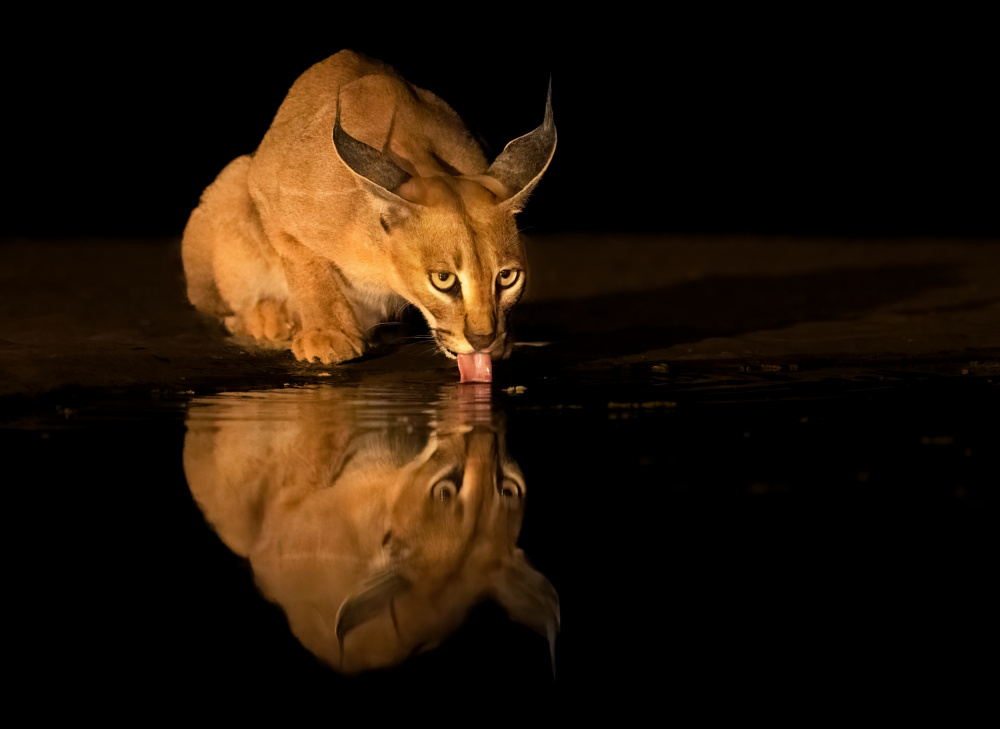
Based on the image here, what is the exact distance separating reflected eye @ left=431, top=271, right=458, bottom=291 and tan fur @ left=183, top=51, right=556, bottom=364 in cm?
2

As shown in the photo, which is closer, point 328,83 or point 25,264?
point 328,83

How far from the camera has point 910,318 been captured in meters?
6.10

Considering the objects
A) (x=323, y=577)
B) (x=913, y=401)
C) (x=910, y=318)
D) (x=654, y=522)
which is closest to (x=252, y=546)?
(x=323, y=577)

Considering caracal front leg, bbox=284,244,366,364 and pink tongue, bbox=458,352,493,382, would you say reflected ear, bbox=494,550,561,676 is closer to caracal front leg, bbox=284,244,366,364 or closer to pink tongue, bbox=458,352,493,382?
pink tongue, bbox=458,352,493,382

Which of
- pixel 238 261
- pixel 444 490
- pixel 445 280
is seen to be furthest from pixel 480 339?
pixel 238 261

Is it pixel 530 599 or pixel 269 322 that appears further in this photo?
pixel 269 322

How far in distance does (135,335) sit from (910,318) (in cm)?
334

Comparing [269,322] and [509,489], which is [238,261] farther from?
[509,489]

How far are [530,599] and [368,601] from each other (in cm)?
27

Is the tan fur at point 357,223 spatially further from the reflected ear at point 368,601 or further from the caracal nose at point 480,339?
the reflected ear at point 368,601

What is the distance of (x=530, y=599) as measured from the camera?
2.26 meters

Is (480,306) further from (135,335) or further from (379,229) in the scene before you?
(135,335)

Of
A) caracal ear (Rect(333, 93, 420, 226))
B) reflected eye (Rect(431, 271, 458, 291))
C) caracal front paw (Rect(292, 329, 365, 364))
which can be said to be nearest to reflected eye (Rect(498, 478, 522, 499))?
reflected eye (Rect(431, 271, 458, 291))

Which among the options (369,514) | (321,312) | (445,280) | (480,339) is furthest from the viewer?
(321,312)
